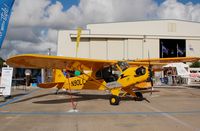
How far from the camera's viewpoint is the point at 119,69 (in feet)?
40.9

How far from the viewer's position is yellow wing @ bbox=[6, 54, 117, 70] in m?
10.7

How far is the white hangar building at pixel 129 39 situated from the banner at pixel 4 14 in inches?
1166

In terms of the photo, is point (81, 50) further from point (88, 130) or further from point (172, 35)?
point (88, 130)

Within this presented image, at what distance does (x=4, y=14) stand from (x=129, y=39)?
3309 centimetres

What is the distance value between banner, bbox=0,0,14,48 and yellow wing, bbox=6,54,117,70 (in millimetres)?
1353

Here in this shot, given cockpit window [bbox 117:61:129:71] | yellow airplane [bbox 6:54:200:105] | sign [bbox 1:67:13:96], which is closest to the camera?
yellow airplane [bbox 6:54:200:105]

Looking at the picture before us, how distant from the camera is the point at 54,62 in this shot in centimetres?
1233

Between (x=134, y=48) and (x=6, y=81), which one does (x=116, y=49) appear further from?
(x=6, y=81)

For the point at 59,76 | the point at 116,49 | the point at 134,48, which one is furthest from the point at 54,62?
the point at 134,48

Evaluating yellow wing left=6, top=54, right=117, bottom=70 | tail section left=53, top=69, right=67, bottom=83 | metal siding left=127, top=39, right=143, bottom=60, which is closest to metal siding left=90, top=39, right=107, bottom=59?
metal siding left=127, top=39, right=143, bottom=60

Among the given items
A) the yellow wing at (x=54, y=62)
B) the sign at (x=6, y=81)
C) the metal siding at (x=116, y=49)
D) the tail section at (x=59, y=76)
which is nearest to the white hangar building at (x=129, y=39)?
the metal siding at (x=116, y=49)

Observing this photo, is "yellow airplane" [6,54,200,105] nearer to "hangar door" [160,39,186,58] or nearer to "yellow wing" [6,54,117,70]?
"yellow wing" [6,54,117,70]

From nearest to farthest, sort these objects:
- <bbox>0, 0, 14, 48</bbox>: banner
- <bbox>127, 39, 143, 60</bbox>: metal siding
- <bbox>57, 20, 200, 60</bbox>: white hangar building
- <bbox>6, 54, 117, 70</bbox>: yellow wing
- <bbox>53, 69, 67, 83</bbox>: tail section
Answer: <bbox>6, 54, 117, 70</bbox>: yellow wing
<bbox>0, 0, 14, 48</bbox>: banner
<bbox>53, 69, 67, 83</bbox>: tail section
<bbox>57, 20, 200, 60</bbox>: white hangar building
<bbox>127, 39, 143, 60</bbox>: metal siding

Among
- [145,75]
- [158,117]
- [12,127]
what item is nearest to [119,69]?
[145,75]
